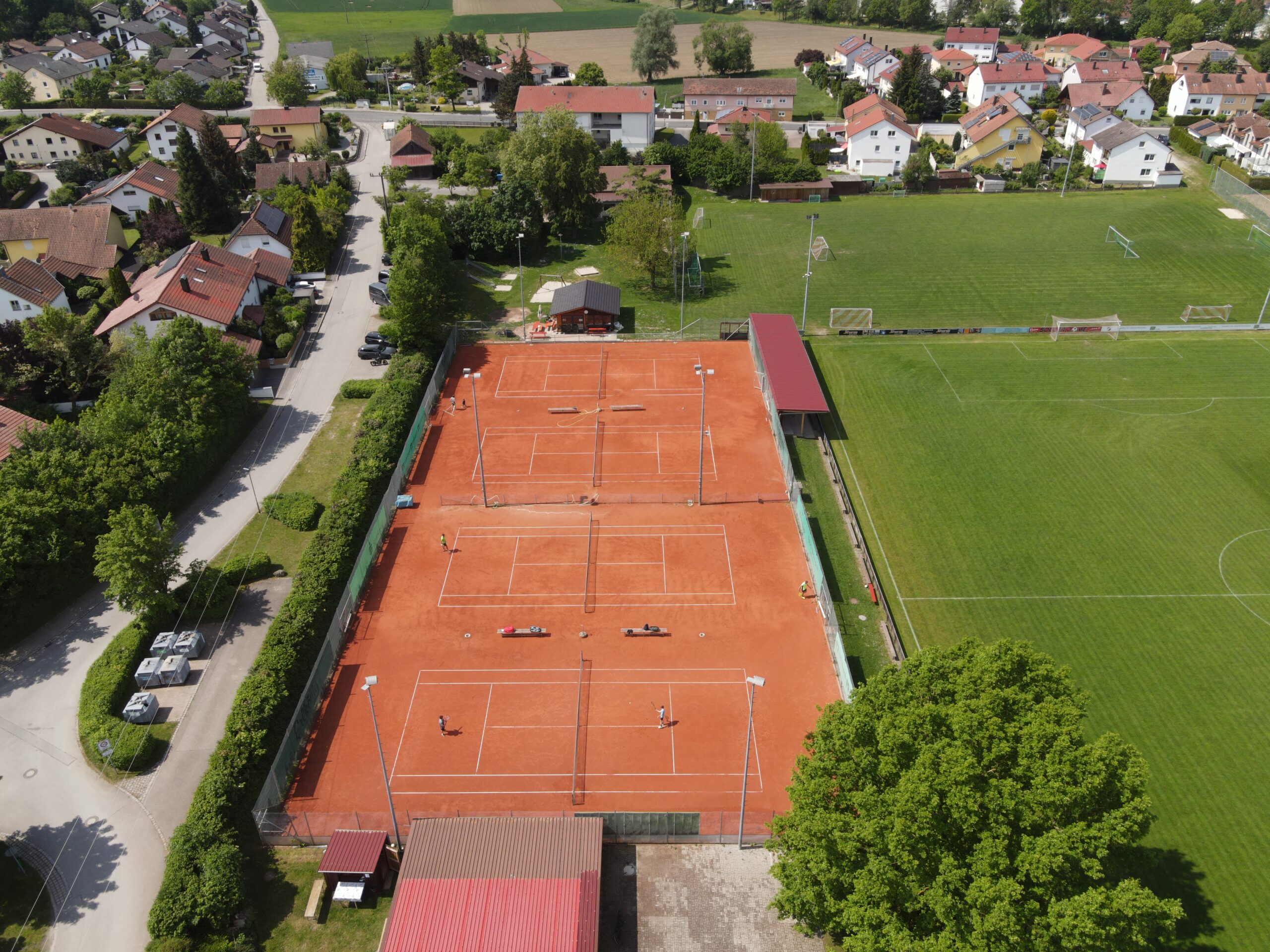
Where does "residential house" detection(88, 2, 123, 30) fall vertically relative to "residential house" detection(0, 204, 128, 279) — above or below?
above

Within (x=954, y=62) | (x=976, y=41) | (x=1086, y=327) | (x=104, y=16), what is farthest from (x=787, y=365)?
(x=104, y=16)

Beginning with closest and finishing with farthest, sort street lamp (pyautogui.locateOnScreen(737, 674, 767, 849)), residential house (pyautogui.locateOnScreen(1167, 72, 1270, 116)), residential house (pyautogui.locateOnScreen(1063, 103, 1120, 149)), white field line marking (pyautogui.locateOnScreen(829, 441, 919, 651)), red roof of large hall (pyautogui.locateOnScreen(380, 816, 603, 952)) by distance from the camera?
red roof of large hall (pyautogui.locateOnScreen(380, 816, 603, 952)) → street lamp (pyautogui.locateOnScreen(737, 674, 767, 849)) → white field line marking (pyautogui.locateOnScreen(829, 441, 919, 651)) → residential house (pyautogui.locateOnScreen(1063, 103, 1120, 149)) → residential house (pyautogui.locateOnScreen(1167, 72, 1270, 116))

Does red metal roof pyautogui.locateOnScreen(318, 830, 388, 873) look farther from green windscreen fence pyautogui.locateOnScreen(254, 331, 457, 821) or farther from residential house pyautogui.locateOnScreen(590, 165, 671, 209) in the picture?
residential house pyautogui.locateOnScreen(590, 165, 671, 209)

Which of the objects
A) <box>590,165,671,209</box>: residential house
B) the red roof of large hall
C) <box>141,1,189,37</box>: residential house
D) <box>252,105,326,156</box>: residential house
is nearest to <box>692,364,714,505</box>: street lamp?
the red roof of large hall

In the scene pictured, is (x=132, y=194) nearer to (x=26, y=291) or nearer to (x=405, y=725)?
(x=26, y=291)

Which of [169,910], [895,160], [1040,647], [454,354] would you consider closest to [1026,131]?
[895,160]

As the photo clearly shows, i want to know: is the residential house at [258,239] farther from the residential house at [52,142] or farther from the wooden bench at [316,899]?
the wooden bench at [316,899]
